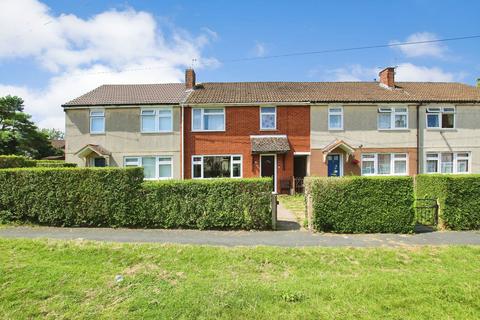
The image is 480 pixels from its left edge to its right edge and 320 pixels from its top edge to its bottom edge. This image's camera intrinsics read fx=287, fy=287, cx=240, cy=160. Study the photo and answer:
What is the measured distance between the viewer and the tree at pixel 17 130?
29.4 m

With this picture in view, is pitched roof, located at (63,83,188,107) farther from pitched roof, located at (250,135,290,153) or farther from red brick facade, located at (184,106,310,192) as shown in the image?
pitched roof, located at (250,135,290,153)

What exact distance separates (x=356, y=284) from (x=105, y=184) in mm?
7604

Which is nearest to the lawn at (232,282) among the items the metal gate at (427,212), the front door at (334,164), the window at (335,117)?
the metal gate at (427,212)

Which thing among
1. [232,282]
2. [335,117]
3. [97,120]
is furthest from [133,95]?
[232,282]

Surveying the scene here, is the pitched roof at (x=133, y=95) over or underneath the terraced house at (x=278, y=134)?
over

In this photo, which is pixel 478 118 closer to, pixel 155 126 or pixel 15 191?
pixel 155 126

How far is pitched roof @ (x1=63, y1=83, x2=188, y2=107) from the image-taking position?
714 inches

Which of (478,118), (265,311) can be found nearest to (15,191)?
(265,311)

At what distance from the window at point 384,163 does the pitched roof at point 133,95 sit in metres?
12.5

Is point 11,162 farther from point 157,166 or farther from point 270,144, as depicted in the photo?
→ point 270,144

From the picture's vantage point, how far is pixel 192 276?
5.30m

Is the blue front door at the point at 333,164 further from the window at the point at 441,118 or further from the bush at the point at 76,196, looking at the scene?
the bush at the point at 76,196

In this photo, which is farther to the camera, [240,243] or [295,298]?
[240,243]

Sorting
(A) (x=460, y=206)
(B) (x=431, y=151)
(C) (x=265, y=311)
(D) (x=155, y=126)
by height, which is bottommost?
(C) (x=265, y=311)
